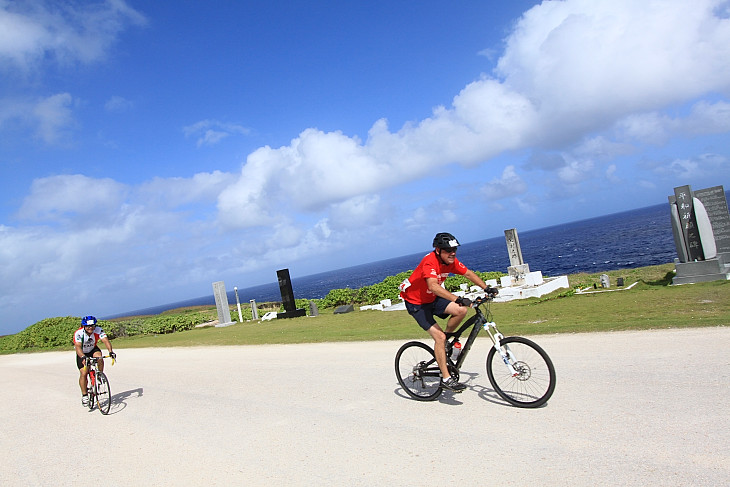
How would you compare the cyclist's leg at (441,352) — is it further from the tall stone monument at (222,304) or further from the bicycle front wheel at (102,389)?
the tall stone monument at (222,304)

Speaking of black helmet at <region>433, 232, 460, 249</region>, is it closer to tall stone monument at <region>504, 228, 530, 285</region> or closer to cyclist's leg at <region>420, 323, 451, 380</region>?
cyclist's leg at <region>420, 323, 451, 380</region>

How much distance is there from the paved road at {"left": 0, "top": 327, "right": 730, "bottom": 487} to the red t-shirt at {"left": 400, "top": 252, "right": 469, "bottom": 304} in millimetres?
1368

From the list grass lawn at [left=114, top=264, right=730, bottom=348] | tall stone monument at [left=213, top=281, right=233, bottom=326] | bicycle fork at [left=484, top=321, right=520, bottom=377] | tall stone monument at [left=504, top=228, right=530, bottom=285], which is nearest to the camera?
bicycle fork at [left=484, top=321, right=520, bottom=377]

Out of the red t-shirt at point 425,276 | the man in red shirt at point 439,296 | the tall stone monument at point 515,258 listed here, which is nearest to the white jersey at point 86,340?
the red t-shirt at point 425,276

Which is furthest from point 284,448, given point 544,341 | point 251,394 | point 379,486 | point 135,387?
point 135,387

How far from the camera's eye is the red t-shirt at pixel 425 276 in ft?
19.0

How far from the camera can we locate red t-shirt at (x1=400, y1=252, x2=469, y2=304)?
580 centimetres

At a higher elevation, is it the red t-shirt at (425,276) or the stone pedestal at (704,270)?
the red t-shirt at (425,276)

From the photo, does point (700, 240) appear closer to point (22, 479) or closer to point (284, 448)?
point (284, 448)

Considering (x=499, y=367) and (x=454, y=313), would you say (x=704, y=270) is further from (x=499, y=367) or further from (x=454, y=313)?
(x=454, y=313)

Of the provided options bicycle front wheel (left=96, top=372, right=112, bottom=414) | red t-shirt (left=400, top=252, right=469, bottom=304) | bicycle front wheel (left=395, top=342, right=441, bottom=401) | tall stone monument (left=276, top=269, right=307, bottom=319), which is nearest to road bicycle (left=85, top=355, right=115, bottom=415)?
→ bicycle front wheel (left=96, top=372, right=112, bottom=414)

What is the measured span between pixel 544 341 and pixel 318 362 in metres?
4.50

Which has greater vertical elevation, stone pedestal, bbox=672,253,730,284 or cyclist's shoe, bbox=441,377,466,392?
cyclist's shoe, bbox=441,377,466,392

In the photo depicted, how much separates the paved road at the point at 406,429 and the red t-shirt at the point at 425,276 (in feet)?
4.49
